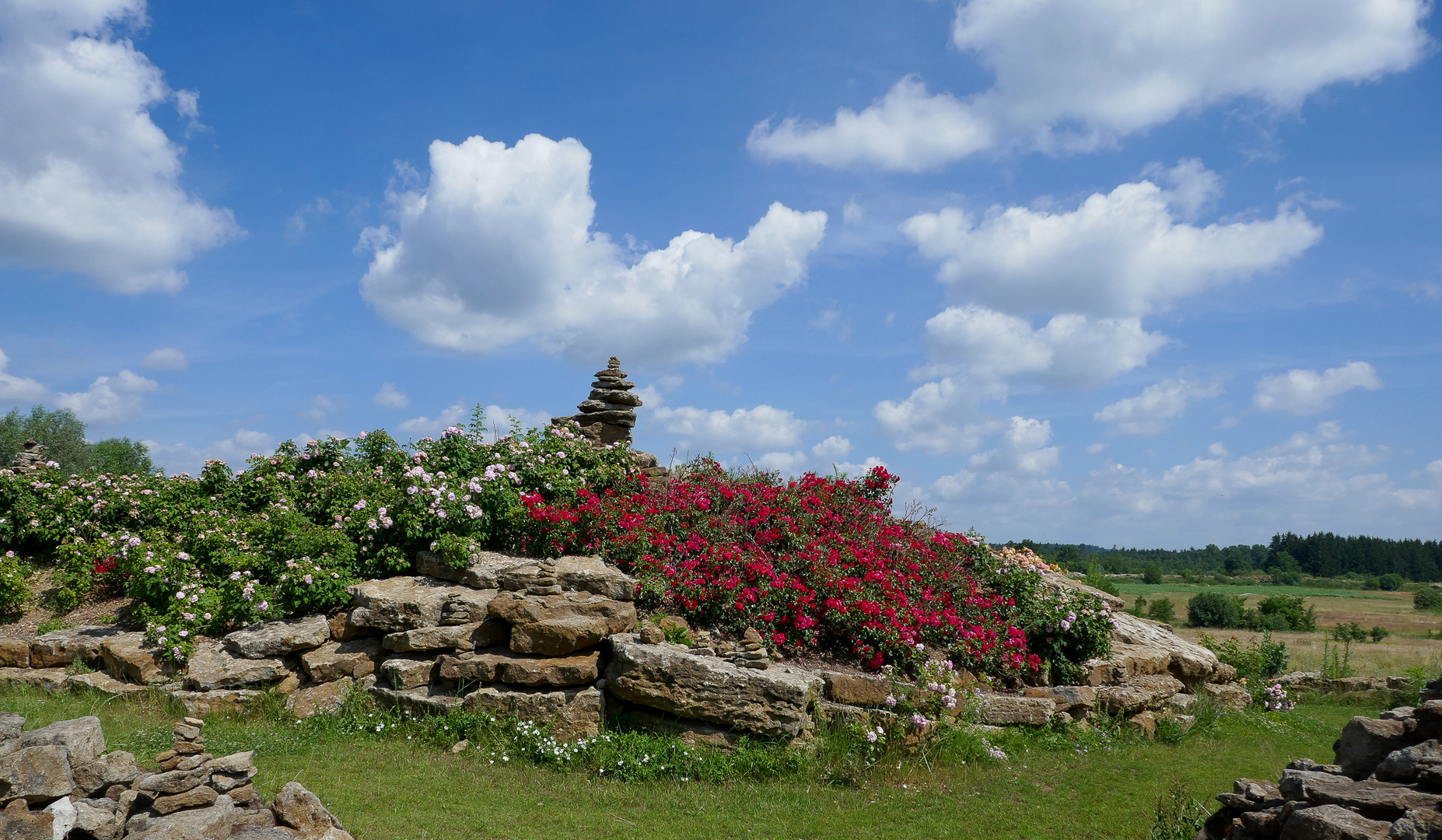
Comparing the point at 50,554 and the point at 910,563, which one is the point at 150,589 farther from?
the point at 910,563

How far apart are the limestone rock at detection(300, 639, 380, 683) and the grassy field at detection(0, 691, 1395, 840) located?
77 centimetres

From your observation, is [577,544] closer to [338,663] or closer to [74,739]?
[338,663]

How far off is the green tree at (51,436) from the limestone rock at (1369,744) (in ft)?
159

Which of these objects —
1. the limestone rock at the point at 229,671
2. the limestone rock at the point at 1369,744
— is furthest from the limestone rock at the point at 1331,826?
the limestone rock at the point at 229,671

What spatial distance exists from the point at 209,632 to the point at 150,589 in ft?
4.16

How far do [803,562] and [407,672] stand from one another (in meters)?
5.14

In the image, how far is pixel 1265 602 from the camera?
114ft

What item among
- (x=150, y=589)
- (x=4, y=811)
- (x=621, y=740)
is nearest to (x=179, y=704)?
(x=150, y=589)

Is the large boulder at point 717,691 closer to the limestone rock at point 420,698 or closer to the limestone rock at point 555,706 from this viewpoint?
the limestone rock at point 555,706

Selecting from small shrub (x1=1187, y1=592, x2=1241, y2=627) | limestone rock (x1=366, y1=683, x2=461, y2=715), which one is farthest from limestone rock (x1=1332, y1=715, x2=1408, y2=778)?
small shrub (x1=1187, y1=592, x2=1241, y2=627)

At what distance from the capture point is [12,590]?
12.5 meters

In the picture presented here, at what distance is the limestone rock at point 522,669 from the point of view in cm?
843

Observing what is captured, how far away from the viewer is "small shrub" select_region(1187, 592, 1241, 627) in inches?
1566

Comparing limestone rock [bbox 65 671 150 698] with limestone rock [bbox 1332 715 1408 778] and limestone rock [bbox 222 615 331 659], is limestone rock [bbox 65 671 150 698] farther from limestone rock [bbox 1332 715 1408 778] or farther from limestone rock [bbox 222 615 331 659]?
limestone rock [bbox 1332 715 1408 778]
